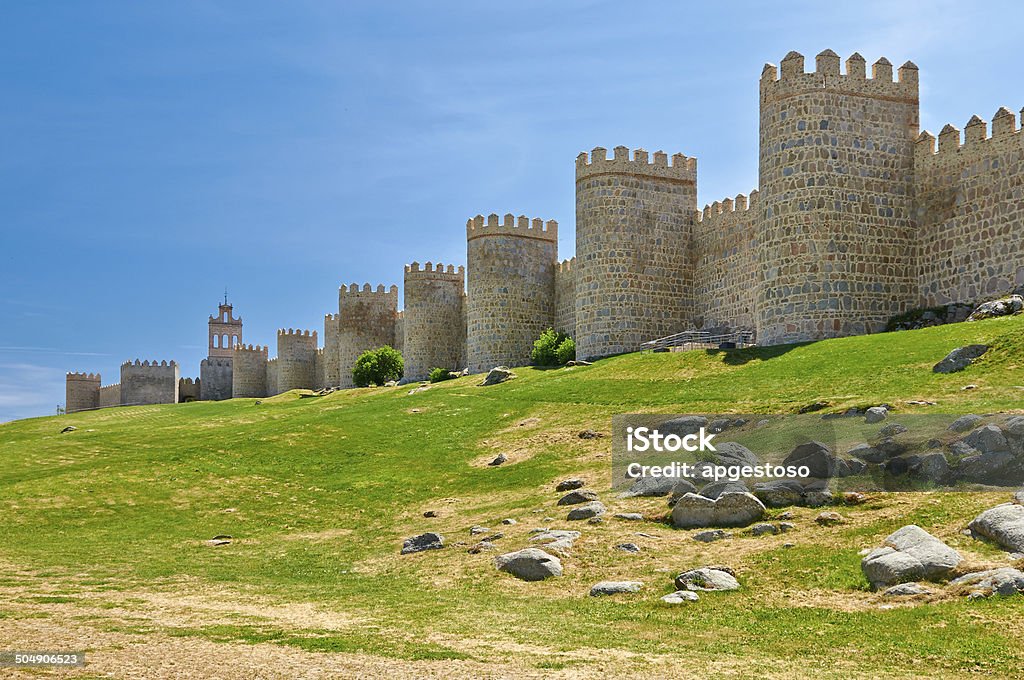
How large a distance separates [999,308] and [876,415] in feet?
36.4

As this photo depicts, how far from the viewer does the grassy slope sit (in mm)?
11094

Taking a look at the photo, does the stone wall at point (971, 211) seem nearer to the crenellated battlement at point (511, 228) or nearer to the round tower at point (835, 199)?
the round tower at point (835, 199)

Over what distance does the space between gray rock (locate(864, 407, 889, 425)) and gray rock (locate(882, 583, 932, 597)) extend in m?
7.44

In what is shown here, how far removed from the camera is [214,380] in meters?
97.2

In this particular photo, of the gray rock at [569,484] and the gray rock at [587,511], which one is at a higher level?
the gray rock at [569,484]

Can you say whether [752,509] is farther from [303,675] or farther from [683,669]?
[303,675]

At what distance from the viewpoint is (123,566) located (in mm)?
17422

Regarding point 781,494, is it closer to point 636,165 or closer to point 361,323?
A: point 636,165

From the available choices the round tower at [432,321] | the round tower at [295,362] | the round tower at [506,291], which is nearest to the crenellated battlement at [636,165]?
the round tower at [506,291]

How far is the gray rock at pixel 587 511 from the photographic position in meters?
17.5

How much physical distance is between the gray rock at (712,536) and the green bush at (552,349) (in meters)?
31.3

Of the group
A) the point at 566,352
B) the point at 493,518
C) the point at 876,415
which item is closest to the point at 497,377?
the point at 566,352

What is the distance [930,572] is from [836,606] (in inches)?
49.1

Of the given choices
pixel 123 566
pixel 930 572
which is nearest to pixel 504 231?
pixel 123 566
